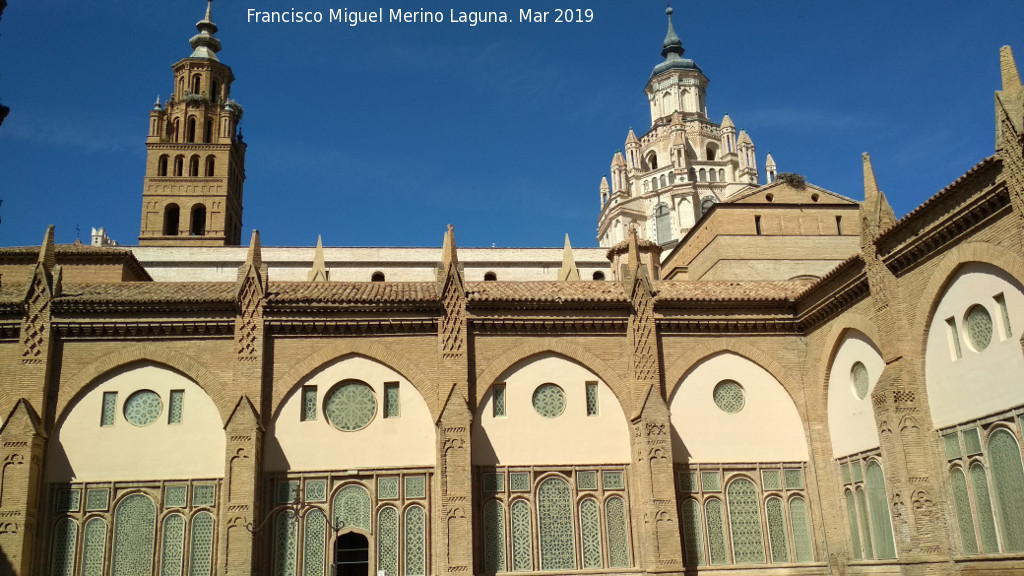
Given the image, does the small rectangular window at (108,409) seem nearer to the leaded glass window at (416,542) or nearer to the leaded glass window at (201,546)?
the leaded glass window at (201,546)

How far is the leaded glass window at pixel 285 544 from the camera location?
2220 cm

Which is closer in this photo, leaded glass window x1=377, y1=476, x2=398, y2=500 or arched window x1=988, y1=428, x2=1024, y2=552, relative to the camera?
arched window x1=988, y1=428, x2=1024, y2=552

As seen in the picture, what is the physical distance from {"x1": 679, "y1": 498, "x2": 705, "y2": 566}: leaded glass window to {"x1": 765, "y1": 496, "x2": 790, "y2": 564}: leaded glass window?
6.08 ft

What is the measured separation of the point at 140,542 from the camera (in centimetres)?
2217

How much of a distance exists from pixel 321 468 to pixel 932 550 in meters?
13.9

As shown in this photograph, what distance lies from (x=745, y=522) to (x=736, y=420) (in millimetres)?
2635

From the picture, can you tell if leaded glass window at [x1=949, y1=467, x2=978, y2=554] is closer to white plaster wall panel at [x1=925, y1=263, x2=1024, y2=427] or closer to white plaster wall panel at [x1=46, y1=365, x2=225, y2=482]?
white plaster wall panel at [x1=925, y1=263, x2=1024, y2=427]

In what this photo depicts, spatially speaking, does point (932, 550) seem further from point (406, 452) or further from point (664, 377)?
point (406, 452)

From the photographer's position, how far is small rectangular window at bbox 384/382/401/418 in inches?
931

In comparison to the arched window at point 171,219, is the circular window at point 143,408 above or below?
below

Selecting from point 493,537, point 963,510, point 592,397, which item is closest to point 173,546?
point 493,537

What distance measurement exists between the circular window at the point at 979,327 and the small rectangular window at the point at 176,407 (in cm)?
1793

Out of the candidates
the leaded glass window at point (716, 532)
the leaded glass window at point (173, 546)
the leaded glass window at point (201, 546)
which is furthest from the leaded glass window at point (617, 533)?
the leaded glass window at point (173, 546)

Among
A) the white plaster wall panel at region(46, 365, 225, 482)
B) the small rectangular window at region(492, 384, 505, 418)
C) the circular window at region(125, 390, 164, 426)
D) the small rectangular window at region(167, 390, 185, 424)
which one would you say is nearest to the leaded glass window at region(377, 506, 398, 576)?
the small rectangular window at region(492, 384, 505, 418)
